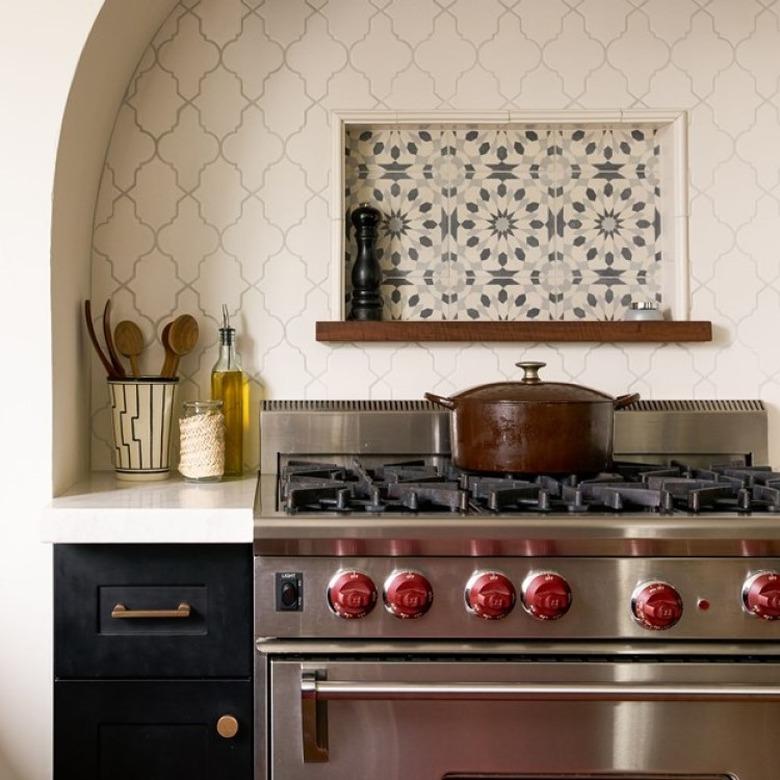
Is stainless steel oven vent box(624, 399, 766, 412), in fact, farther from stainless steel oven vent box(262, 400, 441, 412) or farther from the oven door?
the oven door

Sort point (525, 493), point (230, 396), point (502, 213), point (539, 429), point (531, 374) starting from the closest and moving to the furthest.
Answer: point (525, 493) → point (539, 429) → point (531, 374) → point (230, 396) → point (502, 213)

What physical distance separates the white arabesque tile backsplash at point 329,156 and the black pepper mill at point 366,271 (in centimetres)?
7

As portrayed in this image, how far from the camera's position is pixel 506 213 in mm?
2135

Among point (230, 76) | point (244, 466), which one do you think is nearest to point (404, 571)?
point (244, 466)

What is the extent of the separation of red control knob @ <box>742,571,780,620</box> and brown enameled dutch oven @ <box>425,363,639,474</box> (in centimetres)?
38

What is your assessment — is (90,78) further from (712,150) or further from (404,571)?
(712,150)

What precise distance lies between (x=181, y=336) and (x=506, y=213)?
0.84 meters

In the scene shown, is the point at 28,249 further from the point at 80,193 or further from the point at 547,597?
the point at 547,597

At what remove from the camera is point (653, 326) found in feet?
6.63

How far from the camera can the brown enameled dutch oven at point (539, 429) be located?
1.64 meters

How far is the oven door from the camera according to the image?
1.38 metres

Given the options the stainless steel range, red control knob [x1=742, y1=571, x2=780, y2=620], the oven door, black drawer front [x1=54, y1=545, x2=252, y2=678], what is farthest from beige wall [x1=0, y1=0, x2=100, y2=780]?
red control knob [x1=742, y1=571, x2=780, y2=620]

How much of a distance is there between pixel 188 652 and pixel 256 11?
146 cm

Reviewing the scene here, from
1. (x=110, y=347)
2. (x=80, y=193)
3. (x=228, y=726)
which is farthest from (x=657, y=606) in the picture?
(x=80, y=193)
